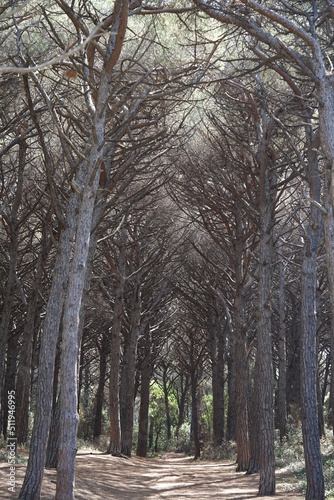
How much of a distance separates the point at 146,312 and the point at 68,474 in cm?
1327

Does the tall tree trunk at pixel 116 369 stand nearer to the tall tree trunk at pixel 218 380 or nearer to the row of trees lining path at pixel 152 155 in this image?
the row of trees lining path at pixel 152 155

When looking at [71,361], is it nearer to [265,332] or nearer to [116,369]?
[265,332]

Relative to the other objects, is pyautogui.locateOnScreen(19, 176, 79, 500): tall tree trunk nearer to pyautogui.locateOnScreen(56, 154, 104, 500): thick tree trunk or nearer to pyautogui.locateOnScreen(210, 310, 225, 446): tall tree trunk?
pyautogui.locateOnScreen(56, 154, 104, 500): thick tree trunk

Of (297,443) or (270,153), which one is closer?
(270,153)

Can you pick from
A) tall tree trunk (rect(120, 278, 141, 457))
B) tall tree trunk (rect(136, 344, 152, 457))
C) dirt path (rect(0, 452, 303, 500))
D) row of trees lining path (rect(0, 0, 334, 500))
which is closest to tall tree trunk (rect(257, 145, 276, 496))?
row of trees lining path (rect(0, 0, 334, 500))

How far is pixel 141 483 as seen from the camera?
12.6 meters

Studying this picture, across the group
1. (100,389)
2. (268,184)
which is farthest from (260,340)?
(100,389)

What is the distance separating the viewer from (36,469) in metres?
7.38

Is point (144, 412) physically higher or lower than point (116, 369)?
lower

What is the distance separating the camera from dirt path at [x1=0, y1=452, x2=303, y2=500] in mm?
9484

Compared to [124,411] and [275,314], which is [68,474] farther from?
[275,314]

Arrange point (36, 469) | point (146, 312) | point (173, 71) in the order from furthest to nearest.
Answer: point (146, 312) → point (173, 71) → point (36, 469)

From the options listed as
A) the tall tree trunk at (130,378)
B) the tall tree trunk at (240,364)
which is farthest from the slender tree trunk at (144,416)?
the tall tree trunk at (240,364)

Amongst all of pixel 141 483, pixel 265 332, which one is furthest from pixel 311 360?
pixel 141 483
